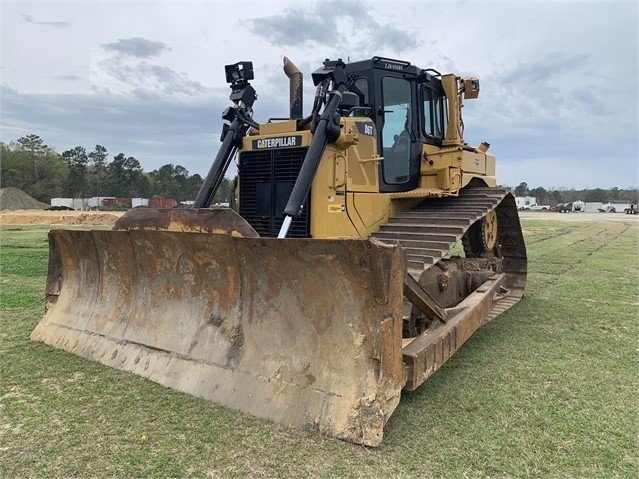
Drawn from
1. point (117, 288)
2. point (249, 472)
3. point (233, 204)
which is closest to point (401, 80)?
point (233, 204)

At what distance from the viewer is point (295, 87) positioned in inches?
253

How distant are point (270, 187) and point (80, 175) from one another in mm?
71446

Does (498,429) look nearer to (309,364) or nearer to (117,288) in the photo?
(309,364)

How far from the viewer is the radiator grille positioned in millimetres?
5184

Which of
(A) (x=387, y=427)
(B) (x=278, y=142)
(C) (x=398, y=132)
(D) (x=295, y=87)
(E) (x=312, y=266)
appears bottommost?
(A) (x=387, y=427)

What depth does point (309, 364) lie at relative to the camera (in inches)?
134

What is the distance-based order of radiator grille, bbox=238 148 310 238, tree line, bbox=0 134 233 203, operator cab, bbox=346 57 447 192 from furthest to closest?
1. tree line, bbox=0 134 233 203
2. operator cab, bbox=346 57 447 192
3. radiator grille, bbox=238 148 310 238

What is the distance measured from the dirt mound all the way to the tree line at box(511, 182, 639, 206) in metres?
88.0

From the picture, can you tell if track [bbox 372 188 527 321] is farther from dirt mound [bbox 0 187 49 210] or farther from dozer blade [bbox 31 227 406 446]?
dirt mound [bbox 0 187 49 210]

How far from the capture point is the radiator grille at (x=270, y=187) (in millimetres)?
5184

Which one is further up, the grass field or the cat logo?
the cat logo

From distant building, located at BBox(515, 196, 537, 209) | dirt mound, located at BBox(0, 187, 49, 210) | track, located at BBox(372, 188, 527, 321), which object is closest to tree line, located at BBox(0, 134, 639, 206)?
dirt mound, located at BBox(0, 187, 49, 210)

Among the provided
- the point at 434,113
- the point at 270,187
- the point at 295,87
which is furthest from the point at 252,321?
the point at 434,113

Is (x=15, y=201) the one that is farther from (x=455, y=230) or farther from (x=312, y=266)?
(x=312, y=266)
